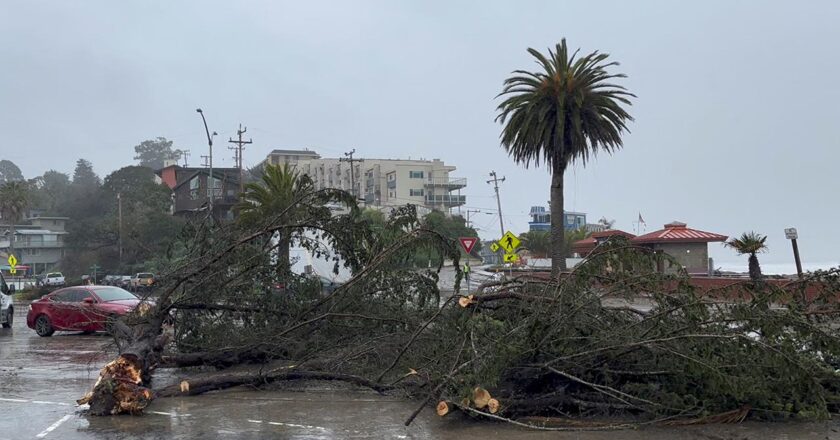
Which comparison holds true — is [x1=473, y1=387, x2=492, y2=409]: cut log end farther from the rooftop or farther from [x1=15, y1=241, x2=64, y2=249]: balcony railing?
[x1=15, y1=241, x2=64, y2=249]: balcony railing

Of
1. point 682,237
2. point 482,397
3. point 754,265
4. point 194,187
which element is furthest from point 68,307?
point 194,187

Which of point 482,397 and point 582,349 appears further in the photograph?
point 582,349

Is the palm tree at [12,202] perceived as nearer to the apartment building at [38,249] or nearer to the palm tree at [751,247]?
the apartment building at [38,249]

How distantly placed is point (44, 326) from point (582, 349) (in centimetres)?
1697

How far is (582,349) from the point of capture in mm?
8461

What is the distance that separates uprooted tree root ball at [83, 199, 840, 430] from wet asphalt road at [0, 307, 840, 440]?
0.21m

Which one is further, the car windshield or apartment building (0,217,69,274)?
apartment building (0,217,69,274)

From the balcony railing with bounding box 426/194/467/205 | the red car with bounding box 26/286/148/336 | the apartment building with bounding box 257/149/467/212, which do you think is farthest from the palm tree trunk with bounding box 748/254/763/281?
the balcony railing with bounding box 426/194/467/205

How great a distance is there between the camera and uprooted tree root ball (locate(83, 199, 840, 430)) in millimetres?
8047

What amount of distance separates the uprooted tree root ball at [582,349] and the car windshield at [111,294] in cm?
920

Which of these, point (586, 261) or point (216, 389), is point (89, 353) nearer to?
point (216, 389)

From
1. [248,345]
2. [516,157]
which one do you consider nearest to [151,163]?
[516,157]

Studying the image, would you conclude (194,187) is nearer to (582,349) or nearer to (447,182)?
(447,182)

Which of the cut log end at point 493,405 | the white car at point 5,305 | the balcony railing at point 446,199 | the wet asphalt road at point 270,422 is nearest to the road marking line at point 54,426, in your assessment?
the wet asphalt road at point 270,422
